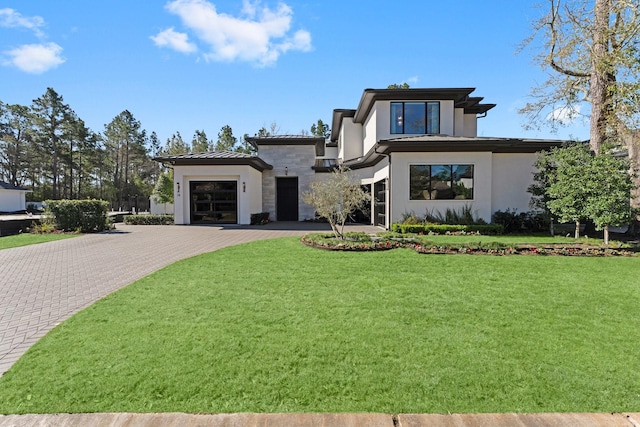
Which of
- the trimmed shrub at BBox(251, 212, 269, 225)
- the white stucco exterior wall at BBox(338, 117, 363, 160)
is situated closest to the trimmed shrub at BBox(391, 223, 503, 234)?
the trimmed shrub at BBox(251, 212, 269, 225)

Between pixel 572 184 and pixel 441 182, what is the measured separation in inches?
200

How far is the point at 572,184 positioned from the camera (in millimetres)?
10930

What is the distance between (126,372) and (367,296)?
3.47 m

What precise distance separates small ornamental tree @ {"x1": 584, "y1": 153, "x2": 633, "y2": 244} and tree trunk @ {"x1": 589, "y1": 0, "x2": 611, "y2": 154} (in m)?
2.15

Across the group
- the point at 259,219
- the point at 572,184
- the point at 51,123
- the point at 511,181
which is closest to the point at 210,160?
the point at 259,219

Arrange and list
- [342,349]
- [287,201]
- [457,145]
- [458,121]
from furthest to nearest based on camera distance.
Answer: [287,201]
[458,121]
[457,145]
[342,349]

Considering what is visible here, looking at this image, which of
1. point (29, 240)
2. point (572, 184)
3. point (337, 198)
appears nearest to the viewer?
point (572, 184)

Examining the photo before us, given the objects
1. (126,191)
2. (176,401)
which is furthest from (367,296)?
(126,191)

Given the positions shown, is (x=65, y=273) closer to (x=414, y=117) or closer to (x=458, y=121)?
(x=414, y=117)

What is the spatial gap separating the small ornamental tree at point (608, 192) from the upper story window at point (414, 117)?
29.0 feet

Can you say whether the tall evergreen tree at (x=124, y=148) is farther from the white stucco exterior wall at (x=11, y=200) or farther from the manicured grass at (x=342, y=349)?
the manicured grass at (x=342, y=349)

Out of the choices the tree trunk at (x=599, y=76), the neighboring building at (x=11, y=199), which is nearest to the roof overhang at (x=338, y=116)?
the tree trunk at (x=599, y=76)

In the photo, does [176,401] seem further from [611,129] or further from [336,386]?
[611,129]

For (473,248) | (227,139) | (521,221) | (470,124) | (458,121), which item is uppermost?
(227,139)
